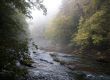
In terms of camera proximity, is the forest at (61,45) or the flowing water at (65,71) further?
the flowing water at (65,71)

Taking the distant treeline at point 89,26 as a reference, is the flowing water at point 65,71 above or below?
below

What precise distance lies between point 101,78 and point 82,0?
91.1ft

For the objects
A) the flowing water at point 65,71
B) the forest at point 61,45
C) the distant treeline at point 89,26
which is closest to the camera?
the forest at point 61,45

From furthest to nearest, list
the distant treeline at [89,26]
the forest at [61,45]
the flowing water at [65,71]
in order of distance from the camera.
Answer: the distant treeline at [89,26] → the flowing water at [65,71] → the forest at [61,45]

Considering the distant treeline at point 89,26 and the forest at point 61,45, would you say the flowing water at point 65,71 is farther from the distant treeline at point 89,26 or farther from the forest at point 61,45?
the distant treeline at point 89,26

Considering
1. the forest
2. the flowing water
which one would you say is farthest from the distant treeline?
the flowing water

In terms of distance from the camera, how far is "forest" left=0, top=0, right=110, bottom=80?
9752 mm

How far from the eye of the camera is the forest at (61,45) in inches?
384

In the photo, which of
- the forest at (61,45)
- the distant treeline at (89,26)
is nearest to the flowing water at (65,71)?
the forest at (61,45)

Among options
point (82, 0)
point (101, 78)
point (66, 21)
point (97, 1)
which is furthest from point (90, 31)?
point (101, 78)

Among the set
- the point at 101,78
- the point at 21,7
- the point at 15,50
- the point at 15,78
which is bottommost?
the point at 15,78

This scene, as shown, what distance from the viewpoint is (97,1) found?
32.6m

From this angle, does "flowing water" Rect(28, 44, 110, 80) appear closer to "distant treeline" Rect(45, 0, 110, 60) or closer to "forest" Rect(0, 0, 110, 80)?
"forest" Rect(0, 0, 110, 80)

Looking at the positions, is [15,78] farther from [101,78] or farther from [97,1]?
[97,1]
